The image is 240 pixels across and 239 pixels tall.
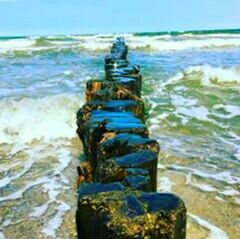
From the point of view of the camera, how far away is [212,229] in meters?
3.62

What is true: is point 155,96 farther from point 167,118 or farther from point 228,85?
point 228,85

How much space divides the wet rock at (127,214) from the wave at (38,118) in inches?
184

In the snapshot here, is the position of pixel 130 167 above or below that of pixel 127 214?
below

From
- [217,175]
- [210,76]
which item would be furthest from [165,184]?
[210,76]

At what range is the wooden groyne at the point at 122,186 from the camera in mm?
1638

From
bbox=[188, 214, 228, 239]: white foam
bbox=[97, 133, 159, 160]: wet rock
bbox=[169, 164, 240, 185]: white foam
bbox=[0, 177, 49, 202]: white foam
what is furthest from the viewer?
bbox=[169, 164, 240, 185]: white foam

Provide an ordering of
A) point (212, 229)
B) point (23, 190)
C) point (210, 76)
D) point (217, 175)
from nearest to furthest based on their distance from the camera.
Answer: point (212, 229), point (23, 190), point (217, 175), point (210, 76)

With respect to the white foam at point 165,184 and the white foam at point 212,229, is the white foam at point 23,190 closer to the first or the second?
the white foam at point 165,184

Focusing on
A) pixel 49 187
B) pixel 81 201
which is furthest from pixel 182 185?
pixel 81 201

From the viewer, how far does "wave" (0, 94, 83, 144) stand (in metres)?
6.76

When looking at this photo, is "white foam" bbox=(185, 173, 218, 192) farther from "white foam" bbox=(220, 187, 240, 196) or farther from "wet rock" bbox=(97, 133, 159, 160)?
"wet rock" bbox=(97, 133, 159, 160)

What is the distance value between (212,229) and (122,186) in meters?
1.78

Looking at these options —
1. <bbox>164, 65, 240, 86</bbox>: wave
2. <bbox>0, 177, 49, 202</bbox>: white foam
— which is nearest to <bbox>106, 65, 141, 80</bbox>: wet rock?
<bbox>0, 177, 49, 202</bbox>: white foam

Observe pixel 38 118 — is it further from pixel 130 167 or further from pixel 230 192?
pixel 130 167
